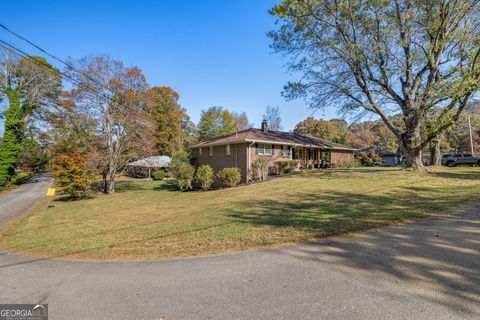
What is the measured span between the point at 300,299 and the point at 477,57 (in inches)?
759

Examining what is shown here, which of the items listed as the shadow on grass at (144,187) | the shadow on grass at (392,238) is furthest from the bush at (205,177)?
the shadow on grass at (392,238)

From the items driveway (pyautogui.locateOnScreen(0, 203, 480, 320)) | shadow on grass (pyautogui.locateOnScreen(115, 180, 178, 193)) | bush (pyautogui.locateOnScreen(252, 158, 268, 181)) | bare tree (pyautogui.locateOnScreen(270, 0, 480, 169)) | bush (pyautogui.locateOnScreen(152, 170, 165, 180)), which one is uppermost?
bare tree (pyautogui.locateOnScreen(270, 0, 480, 169))

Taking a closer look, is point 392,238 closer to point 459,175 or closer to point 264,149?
point 264,149

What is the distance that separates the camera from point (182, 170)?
19781 millimetres

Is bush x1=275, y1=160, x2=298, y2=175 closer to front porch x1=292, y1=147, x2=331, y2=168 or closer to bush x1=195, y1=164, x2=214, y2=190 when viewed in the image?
front porch x1=292, y1=147, x2=331, y2=168

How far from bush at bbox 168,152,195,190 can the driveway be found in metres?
14.3

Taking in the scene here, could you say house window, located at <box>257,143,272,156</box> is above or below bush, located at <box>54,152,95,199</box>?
above

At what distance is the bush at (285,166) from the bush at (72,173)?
47.8 feet

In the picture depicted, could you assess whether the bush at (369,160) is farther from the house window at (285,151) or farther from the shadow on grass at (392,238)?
the shadow on grass at (392,238)

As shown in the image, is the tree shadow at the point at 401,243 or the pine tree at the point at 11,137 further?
the pine tree at the point at 11,137

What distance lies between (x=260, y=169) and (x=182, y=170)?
6.43m

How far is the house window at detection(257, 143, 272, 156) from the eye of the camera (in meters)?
Result: 19.8

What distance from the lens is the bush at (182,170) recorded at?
19609 mm

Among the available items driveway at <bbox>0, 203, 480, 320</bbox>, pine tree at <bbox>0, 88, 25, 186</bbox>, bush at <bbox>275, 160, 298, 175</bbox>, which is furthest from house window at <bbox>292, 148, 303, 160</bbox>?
pine tree at <bbox>0, 88, 25, 186</bbox>
